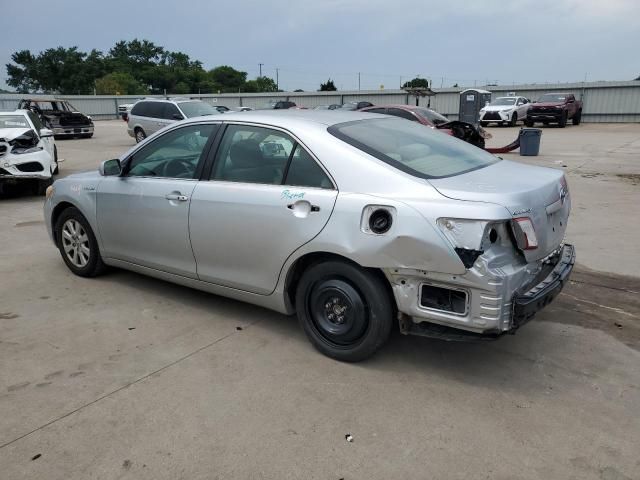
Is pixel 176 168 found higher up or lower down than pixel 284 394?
higher up

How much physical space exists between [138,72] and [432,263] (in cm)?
9834

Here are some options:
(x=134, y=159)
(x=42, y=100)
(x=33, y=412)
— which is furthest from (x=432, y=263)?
(x=42, y=100)

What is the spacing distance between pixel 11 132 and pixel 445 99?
31.9 m

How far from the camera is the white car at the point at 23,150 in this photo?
9.30 m

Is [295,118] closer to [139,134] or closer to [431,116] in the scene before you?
[431,116]

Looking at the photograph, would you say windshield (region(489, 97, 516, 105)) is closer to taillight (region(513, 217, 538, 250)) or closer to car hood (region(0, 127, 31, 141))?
car hood (region(0, 127, 31, 141))

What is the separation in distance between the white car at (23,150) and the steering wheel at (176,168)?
20.8 ft

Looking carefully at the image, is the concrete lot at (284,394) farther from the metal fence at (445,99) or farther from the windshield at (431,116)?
the metal fence at (445,99)

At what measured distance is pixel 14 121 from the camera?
10031 millimetres

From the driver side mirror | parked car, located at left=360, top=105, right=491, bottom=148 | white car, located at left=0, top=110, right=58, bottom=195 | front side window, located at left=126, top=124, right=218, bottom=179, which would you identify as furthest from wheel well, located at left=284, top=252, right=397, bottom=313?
parked car, located at left=360, top=105, right=491, bottom=148

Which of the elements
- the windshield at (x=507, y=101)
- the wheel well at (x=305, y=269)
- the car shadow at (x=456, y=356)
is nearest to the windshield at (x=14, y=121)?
the car shadow at (x=456, y=356)

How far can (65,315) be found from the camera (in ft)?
14.4

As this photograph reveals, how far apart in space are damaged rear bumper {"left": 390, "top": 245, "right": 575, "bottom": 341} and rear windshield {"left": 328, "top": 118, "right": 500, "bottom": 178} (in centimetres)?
72

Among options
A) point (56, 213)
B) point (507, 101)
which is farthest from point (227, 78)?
point (56, 213)
